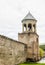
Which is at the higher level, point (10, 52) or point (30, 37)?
point (30, 37)

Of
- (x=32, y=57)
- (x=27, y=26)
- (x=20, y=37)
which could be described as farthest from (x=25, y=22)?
(x=32, y=57)

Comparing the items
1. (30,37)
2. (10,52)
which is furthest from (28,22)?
(10,52)

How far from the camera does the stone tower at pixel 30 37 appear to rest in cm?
1961

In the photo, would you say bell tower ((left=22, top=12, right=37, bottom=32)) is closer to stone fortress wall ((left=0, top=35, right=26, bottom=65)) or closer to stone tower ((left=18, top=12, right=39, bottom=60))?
stone tower ((left=18, top=12, right=39, bottom=60))

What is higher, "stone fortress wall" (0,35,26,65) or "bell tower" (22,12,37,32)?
"bell tower" (22,12,37,32)

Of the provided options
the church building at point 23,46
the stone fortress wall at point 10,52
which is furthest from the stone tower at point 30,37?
the stone fortress wall at point 10,52

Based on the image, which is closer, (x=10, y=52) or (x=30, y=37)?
(x=10, y=52)

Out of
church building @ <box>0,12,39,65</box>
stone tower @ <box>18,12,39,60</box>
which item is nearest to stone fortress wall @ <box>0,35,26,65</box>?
church building @ <box>0,12,39,65</box>

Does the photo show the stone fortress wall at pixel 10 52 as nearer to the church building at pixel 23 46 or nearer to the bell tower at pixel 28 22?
the church building at pixel 23 46

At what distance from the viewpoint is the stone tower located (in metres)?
19.6

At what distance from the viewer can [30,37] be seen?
65.2 ft

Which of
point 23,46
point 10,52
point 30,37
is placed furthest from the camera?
point 30,37

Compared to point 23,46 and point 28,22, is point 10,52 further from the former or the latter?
point 28,22

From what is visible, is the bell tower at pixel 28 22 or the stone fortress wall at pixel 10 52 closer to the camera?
the stone fortress wall at pixel 10 52
